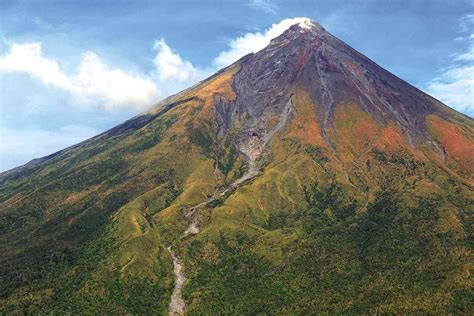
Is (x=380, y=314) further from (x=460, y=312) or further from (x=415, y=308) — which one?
(x=460, y=312)

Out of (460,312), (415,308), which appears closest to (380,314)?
(415,308)
